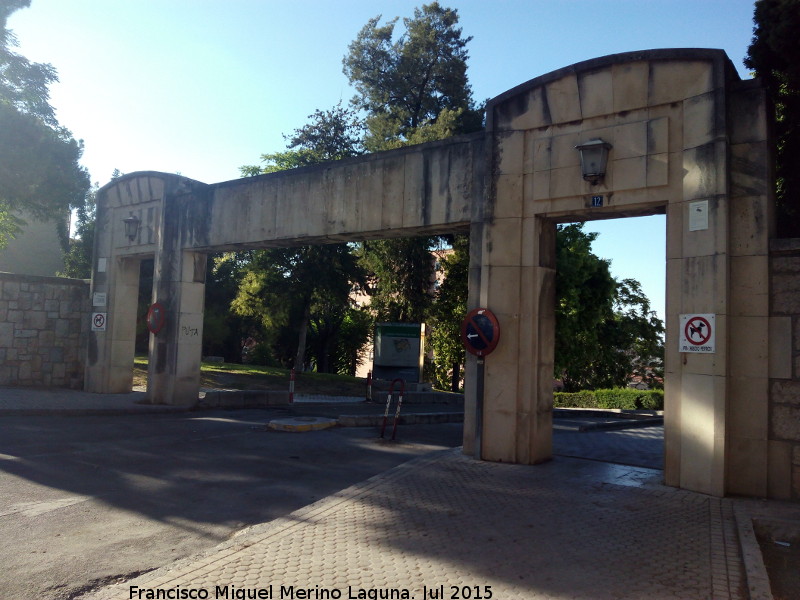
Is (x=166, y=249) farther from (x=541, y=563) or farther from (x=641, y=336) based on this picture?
(x=641, y=336)

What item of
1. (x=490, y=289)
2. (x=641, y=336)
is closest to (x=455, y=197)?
(x=490, y=289)

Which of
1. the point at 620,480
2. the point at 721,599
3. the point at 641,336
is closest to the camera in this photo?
the point at 721,599

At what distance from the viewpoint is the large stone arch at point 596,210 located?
25.9ft

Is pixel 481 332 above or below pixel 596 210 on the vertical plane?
below

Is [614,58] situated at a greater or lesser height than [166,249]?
greater

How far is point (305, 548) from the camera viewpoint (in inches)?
212

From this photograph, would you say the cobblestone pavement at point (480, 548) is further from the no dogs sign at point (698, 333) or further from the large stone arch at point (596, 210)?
the no dogs sign at point (698, 333)

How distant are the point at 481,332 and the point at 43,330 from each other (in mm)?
12360

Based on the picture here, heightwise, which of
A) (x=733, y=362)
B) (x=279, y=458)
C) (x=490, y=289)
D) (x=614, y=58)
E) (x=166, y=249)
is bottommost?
(x=279, y=458)

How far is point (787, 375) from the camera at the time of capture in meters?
7.68

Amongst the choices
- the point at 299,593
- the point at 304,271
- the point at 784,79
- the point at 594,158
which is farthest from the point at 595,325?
the point at 299,593

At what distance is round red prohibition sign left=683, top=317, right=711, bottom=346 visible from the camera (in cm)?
794

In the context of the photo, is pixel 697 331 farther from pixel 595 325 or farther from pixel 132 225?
pixel 595 325

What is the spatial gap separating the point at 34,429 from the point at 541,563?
30.2 ft
